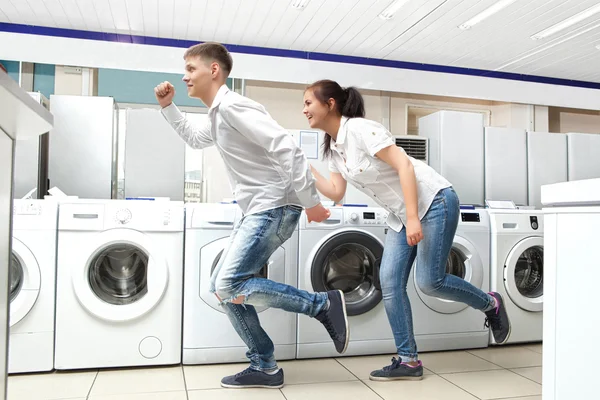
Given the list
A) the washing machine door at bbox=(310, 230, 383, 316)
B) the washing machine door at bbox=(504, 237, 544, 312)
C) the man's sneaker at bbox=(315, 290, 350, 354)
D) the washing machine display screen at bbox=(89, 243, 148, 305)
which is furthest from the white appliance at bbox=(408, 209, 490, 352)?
the washing machine display screen at bbox=(89, 243, 148, 305)

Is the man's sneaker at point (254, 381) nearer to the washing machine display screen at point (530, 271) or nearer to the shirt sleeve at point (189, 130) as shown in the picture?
the shirt sleeve at point (189, 130)

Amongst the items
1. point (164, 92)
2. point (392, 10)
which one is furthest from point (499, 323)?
point (392, 10)

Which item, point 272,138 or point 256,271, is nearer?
point 272,138

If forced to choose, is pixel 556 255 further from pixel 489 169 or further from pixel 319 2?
pixel 489 169

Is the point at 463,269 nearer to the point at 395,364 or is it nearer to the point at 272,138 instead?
the point at 395,364

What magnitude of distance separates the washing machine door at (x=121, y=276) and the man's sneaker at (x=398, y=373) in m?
1.10

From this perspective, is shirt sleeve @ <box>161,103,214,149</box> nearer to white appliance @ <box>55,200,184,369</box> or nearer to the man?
the man

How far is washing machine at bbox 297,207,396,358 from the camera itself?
102 inches

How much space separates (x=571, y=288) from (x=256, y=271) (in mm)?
1179

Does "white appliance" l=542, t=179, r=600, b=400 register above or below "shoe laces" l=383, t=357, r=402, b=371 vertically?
above

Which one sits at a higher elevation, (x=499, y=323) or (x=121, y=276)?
(x=121, y=276)

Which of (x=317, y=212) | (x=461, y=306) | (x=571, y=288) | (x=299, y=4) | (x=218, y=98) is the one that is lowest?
(x=461, y=306)

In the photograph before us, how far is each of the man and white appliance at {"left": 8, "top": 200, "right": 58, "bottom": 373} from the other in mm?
869

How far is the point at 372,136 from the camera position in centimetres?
205
